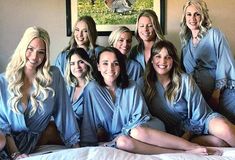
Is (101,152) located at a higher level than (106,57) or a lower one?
lower

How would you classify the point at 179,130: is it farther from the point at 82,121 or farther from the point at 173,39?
the point at 173,39

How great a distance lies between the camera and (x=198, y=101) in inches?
104

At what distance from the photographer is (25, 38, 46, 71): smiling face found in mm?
2260

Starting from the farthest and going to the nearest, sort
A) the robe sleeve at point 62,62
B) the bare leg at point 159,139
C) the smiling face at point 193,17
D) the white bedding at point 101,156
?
1. the robe sleeve at point 62,62
2. the smiling face at point 193,17
3. the bare leg at point 159,139
4. the white bedding at point 101,156

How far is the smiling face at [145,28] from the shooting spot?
312 centimetres

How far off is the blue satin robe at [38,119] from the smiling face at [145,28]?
96cm

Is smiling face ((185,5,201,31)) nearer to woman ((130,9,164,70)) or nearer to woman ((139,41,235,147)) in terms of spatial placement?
woman ((130,9,164,70))

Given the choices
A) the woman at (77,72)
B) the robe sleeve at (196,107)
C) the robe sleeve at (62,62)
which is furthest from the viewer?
the robe sleeve at (62,62)

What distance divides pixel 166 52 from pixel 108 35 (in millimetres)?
954

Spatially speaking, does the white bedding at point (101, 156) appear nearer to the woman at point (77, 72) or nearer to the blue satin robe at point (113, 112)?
the blue satin robe at point (113, 112)

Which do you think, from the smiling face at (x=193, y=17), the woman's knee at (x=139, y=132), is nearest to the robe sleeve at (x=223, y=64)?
the smiling face at (x=193, y=17)

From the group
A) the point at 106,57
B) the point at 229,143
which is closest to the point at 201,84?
the point at 229,143

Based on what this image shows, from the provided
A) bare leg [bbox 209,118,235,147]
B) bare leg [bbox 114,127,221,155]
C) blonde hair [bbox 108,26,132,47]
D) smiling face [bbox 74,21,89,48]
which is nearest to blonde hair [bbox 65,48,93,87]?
smiling face [bbox 74,21,89,48]

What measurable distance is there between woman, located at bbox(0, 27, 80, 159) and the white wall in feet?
3.72
